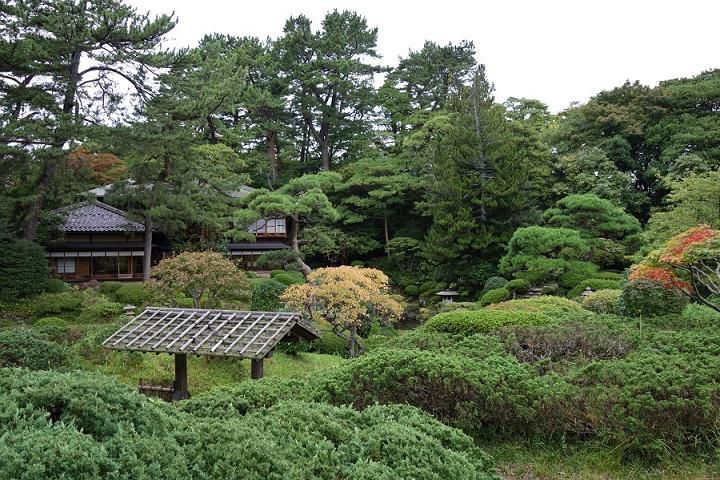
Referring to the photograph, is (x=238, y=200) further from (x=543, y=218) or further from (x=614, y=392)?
(x=614, y=392)

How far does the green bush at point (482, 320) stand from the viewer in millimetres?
8664

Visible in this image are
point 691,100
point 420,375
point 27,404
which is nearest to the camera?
point 27,404

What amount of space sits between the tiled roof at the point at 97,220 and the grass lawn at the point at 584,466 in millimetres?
21651

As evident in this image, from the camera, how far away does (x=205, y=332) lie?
878 cm

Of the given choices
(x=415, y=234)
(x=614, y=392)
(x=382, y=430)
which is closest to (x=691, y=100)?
(x=415, y=234)

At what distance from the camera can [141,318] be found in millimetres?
9438

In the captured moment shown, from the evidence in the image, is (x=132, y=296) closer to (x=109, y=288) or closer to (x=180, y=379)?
(x=109, y=288)

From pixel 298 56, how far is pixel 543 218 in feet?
60.6

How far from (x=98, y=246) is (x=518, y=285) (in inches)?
718

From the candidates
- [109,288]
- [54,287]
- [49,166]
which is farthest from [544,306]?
[49,166]

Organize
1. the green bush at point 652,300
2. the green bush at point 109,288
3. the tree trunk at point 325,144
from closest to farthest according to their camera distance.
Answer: the green bush at point 652,300, the green bush at point 109,288, the tree trunk at point 325,144

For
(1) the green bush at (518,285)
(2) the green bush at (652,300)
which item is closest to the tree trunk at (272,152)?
(1) the green bush at (518,285)

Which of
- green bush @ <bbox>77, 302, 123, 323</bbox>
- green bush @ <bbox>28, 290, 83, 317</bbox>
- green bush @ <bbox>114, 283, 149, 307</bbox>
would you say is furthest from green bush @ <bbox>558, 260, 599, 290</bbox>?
green bush @ <bbox>28, 290, 83, 317</bbox>

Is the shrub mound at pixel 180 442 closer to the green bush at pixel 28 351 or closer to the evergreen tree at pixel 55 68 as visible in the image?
the green bush at pixel 28 351
